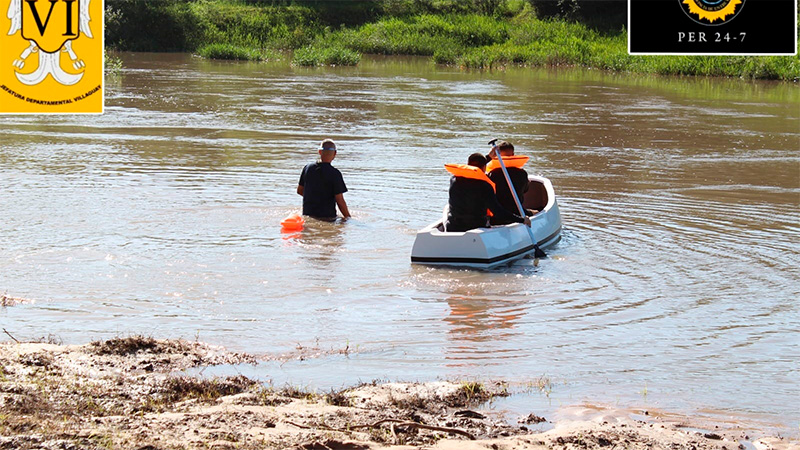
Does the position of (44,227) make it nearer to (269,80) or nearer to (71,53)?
(71,53)

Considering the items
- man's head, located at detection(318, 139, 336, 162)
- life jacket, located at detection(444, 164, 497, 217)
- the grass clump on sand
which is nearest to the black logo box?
life jacket, located at detection(444, 164, 497, 217)

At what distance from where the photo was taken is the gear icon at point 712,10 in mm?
12771

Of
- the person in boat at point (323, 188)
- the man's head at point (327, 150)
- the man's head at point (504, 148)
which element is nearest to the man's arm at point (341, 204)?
the person in boat at point (323, 188)

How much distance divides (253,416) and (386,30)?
46.1 m

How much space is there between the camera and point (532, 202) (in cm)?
1243

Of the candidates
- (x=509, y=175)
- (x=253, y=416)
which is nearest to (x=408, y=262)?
(x=509, y=175)

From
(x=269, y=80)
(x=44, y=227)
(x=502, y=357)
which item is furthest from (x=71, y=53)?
(x=269, y=80)

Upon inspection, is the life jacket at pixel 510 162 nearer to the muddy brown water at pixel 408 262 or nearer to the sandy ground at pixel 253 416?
the muddy brown water at pixel 408 262

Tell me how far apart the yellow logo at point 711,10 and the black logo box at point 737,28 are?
0.67ft

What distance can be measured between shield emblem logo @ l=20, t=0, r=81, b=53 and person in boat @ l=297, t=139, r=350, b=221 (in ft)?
9.61

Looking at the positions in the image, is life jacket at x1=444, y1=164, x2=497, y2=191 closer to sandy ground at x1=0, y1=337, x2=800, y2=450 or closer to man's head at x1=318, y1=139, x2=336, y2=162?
man's head at x1=318, y1=139, x2=336, y2=162

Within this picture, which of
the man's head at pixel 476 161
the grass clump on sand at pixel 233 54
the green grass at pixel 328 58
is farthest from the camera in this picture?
the grass clump on sand at pixel 233 54

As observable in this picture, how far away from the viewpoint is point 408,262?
32.3 ft

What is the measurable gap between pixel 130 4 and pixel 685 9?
41379mm
